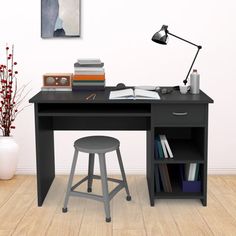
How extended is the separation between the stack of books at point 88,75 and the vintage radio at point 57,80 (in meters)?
0.05

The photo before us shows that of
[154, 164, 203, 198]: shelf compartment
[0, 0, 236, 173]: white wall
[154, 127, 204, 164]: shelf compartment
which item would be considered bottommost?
[154, 164, 203, 198]: shelf compartment

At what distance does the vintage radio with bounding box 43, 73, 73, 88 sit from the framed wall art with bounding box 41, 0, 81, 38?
581 millimetres

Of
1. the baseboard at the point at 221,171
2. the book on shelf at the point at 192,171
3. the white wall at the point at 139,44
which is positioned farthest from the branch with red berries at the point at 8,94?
the baseboard at the point at 221,171

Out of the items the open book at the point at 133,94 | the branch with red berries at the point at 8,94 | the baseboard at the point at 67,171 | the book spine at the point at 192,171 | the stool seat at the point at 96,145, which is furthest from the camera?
the baseboard at the point at 67,171

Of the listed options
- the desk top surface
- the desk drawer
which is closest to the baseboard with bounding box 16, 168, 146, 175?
the desk top surface

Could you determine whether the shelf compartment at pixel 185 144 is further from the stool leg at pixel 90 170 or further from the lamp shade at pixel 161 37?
the lamp shade at pixel 161 37

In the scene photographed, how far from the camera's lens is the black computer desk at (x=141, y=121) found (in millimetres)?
3439

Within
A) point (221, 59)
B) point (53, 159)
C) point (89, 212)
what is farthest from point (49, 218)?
point (221, 59)

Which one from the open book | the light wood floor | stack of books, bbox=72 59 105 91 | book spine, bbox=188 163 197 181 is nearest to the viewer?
the light wood floor

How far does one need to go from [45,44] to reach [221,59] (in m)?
1.50

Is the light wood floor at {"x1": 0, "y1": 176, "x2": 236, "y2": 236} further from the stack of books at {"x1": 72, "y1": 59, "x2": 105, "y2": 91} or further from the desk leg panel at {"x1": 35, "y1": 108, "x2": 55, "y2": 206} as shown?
the stack of books at {"x1": 72, "y1": 59, "x2": 105, "y2": 91}

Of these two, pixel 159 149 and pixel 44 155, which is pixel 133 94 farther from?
pixel 44 155

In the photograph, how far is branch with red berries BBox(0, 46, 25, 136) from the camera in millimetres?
4121

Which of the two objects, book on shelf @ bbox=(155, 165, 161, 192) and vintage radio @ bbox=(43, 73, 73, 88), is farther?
vintage radio @ bbox=(43, 73, 73, 88)
